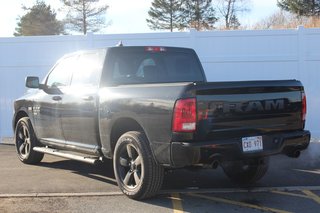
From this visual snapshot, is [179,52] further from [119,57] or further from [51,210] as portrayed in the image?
[51,210]

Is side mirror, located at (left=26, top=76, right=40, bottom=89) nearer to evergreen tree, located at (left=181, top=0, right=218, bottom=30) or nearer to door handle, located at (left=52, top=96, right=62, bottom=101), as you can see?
door handle, located at (left=52, top=96, right=62, bottom=101)

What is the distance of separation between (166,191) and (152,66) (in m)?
1.80

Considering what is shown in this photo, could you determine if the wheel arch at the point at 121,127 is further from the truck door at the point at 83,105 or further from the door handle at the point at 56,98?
the door handle at the point at 56,98

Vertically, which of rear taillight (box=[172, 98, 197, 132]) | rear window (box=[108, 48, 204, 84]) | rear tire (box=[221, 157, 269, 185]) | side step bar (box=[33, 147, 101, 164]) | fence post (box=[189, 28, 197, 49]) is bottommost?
rear tire (box=[221, 157, 269, 185])

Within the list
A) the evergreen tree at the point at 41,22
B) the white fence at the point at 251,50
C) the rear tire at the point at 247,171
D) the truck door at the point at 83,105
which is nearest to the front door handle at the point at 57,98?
the truck door at the point at 83,105

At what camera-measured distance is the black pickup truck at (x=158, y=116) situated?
5.24m

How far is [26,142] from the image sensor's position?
861 cm

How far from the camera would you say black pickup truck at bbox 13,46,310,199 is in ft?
17.2

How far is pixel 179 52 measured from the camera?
24.3 ft

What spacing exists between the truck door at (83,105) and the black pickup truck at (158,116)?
0.05 ft

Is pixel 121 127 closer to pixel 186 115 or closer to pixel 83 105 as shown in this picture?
pixel 83 105

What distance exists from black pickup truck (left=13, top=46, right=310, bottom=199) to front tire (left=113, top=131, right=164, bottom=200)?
0.04ft

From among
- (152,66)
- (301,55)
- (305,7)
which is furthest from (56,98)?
(305,7)

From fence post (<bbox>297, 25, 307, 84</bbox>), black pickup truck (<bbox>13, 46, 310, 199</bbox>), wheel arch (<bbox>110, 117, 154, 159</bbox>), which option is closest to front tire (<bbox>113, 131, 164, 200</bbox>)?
black pickup truck (<bbox>13, 46, 310, 199</bbox>)
